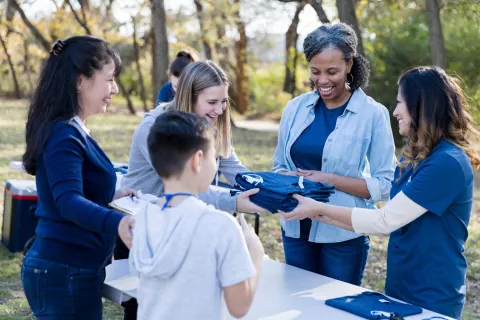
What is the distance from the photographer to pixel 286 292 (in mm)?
3107

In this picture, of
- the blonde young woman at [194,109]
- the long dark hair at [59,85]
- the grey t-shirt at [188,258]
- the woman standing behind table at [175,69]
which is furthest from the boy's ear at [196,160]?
the woman standing behind table at [175,69]

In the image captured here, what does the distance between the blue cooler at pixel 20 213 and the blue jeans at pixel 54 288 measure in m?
4.22

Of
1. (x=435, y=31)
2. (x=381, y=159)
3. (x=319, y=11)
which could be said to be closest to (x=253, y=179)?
Result: (x=381, y=159)

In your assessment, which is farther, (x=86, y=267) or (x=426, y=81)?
(x=426, y=81)

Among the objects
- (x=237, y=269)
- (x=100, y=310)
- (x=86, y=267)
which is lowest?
(x=100, y=310)

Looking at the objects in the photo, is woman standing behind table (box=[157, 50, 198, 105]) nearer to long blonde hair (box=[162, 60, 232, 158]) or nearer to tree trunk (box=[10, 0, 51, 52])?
Answer: long blonde hair (box=[162, 60, 232, 158])

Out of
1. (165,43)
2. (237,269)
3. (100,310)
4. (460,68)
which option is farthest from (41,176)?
(460,68)

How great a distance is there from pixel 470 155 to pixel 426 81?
378 mm

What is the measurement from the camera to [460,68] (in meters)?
15.4

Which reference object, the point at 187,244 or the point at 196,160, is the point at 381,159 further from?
the point at 187,244

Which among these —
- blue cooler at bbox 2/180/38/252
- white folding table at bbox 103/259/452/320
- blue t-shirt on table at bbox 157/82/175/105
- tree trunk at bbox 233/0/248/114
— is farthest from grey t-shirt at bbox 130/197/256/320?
tree trunk at bbox 233/0/248/114

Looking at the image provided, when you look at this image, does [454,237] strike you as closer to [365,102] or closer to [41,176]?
[365,102]

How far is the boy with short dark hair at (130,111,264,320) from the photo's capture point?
7.14ft

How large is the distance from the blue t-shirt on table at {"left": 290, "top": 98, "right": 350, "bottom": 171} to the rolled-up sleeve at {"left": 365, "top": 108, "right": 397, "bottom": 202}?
0.22m
